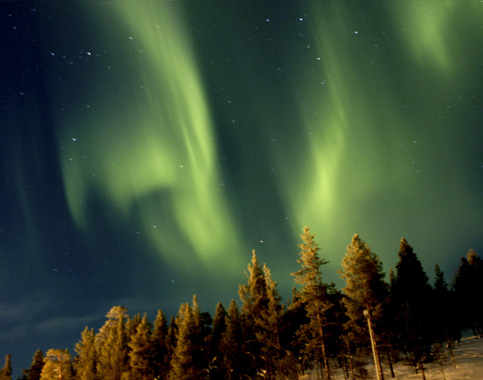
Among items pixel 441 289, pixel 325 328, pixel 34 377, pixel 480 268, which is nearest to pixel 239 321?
pixel 325 328

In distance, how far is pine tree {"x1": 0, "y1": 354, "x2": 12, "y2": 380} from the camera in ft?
259

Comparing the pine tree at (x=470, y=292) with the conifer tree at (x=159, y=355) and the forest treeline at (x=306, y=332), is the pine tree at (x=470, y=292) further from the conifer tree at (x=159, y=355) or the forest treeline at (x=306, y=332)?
the conifer tree at (x=159, y=355)

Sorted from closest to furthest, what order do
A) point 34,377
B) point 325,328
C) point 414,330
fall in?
point 414,330 → point 325,328 → point 34,377

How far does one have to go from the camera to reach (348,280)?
105 feet

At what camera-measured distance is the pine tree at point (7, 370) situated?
78.9 meters

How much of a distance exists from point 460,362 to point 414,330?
9838 millimetres

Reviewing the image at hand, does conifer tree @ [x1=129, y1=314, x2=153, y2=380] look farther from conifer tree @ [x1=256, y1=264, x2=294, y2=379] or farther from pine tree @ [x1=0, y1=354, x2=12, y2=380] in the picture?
pine tree @ [x1=0, y1=354, x2=12, y2=380]

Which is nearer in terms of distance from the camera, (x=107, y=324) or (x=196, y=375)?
→ (x=196, y=375)

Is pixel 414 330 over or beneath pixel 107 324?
beneath

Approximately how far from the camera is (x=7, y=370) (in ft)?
274

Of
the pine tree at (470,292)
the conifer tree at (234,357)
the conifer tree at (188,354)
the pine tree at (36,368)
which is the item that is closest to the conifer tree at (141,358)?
the conifer tree at (188,354)

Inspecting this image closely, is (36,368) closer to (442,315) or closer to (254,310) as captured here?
(254,310)

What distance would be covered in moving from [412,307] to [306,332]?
1180 centimetres

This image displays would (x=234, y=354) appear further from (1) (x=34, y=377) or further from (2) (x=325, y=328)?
(1) (x=34, y=377)
